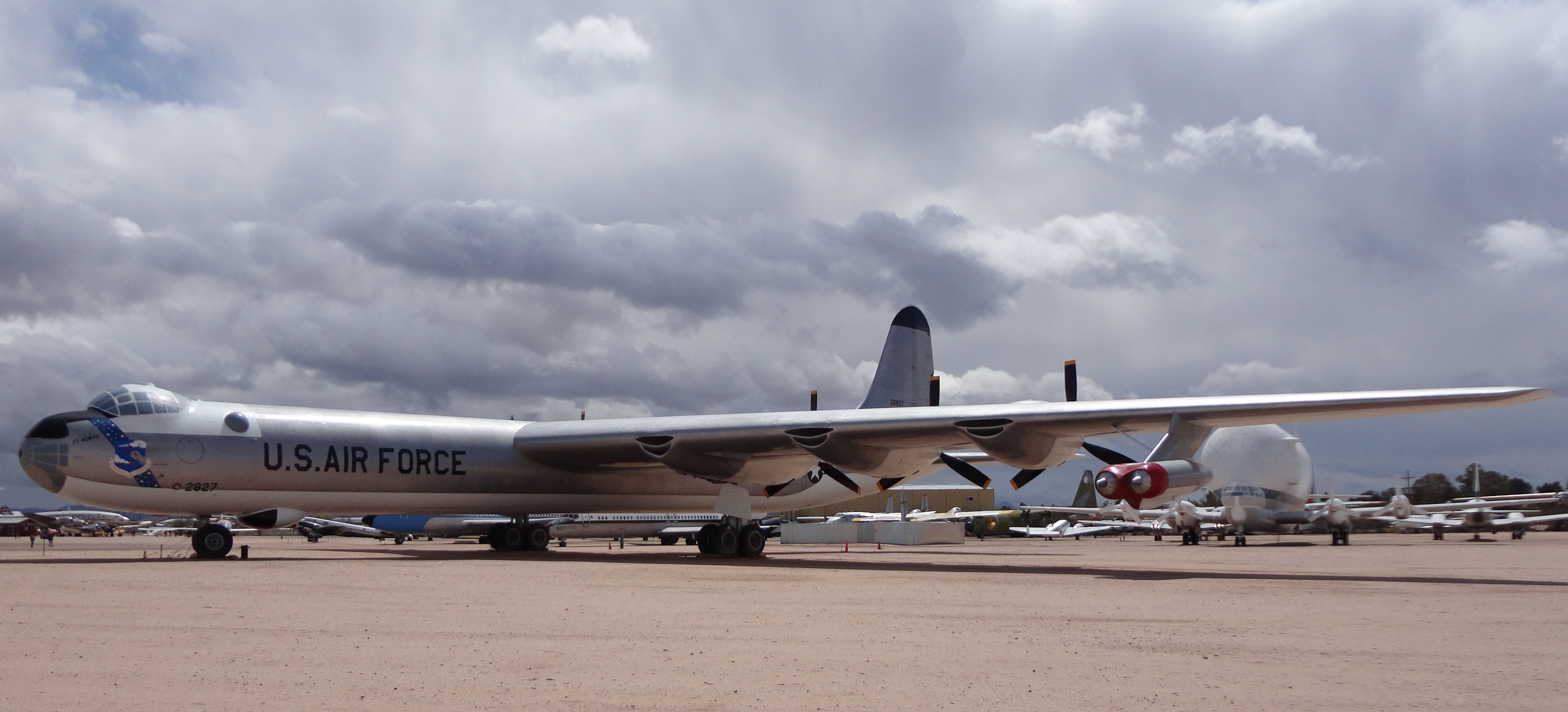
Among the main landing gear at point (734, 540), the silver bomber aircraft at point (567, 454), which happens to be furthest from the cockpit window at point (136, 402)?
the main landing gear at point (734, 540)

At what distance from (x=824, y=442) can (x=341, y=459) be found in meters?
11.2

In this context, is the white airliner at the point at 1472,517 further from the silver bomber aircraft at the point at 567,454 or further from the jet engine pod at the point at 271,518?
the jet engine pod at the point at 271,518

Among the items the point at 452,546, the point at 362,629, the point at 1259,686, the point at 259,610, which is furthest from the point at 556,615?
the point at 452,546

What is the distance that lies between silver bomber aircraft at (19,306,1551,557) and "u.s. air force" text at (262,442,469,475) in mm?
37

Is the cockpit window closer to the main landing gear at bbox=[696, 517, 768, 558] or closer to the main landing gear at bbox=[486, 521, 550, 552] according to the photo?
the main landing gear at bbox=[486, 521, 550, 552]

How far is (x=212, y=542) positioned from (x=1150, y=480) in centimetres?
1920

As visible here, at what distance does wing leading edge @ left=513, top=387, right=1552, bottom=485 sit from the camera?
19109 millimetres

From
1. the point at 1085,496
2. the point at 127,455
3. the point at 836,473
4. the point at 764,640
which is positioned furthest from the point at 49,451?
the point at 1085,496

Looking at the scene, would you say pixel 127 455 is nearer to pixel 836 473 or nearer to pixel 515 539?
pixel 515 539

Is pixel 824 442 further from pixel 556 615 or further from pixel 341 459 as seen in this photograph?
pixel 556 615

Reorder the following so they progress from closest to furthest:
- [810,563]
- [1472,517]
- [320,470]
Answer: [320,470]
[810,563]
[1472,517]

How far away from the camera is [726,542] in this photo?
90.6 feet

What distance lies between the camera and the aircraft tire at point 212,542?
Answer: 74.7ft

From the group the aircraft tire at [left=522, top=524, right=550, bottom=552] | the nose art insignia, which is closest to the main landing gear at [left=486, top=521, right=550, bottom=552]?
the aircraft tire at [left=522, top=524, right=550, bottom=552]
